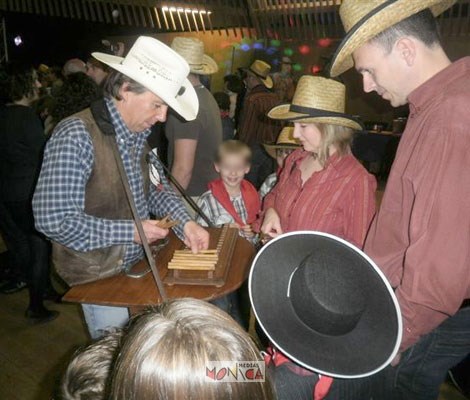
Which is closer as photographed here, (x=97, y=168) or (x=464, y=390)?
(x=97, y=168)

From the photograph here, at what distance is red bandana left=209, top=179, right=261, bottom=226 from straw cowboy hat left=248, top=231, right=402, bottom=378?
153 cm

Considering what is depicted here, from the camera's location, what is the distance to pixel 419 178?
107 cm

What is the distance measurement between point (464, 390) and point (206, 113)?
2516 millimetres

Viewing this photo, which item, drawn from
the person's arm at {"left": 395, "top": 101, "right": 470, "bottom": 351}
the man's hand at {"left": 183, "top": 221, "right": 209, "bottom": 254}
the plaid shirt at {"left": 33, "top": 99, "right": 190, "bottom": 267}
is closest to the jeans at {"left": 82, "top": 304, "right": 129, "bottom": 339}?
the plaid shirt at {"left": 33, "top": 99, "right": 190, "bottom": 267}

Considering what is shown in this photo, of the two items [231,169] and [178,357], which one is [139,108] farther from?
[178,357]

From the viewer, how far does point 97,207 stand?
5.31 ft

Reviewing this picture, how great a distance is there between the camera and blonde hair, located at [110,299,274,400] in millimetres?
648

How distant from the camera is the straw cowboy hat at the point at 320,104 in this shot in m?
1.97

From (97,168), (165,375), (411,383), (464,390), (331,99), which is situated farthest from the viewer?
(464,390)

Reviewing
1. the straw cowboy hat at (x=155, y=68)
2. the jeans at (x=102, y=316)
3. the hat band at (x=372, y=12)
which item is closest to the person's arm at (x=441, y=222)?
the hat band at (x=372, y=12)

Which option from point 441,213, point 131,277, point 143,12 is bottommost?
point 131,277

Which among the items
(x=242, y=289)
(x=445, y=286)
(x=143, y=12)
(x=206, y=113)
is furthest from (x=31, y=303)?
(x=445, y=286)

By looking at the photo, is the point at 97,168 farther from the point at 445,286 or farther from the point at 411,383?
the point at 411,383

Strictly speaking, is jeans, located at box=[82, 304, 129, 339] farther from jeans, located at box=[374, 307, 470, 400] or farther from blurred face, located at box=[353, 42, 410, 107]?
blurred face, located at box=[353, 42, 410, 107]
